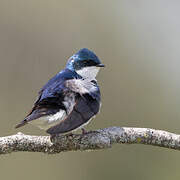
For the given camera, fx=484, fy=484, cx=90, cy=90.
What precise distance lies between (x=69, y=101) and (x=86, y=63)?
65cm

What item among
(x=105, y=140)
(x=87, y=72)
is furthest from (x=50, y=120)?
(x=87, y=72)

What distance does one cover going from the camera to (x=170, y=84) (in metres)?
6.79

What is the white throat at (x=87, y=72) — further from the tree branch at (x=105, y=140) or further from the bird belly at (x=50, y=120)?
the tree branch at (x=105, y=140)

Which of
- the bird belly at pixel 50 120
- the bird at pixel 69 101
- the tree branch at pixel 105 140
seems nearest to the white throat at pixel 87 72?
the bird at pixel 69 101

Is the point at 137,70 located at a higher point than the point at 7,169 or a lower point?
higher

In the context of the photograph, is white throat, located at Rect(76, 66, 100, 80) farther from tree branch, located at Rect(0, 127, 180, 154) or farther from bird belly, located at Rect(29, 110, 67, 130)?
tree branch, located at Rect(0, 127, 180, 154)

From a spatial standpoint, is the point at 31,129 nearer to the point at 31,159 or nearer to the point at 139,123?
the point at 31,159

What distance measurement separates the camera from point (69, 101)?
329cm

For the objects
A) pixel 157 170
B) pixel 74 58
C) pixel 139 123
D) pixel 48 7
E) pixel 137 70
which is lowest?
pixel 157 170

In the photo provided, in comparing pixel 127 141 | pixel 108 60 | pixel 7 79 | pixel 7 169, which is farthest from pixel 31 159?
pixel 127 141

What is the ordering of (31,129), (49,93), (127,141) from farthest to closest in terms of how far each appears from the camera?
(31,129) → (49,93) → (127,141)

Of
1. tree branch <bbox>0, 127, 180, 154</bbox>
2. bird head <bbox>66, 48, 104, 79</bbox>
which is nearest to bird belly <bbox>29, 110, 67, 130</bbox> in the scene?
tree branch <bbox>0, 127, 180, 154</bbox>

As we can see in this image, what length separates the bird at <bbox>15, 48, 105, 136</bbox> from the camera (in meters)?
3.11

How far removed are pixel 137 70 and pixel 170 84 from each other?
19.8 inches
